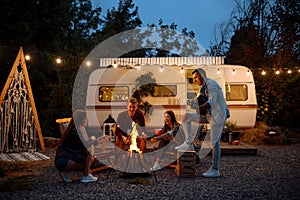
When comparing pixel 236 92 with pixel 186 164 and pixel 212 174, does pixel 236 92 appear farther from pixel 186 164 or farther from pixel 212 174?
pixel 186 164

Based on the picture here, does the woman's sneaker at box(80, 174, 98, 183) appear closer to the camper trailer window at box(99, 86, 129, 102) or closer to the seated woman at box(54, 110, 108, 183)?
the seated woman at box(54, 110, 108, 183)

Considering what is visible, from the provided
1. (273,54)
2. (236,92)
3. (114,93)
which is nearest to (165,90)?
(114,93)

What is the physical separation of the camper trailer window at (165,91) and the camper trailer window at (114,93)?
950mm

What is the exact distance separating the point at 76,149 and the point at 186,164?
5.68 feet

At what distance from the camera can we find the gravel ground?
4133 mm

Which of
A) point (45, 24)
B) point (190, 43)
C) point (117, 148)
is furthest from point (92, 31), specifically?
point (117, 148)

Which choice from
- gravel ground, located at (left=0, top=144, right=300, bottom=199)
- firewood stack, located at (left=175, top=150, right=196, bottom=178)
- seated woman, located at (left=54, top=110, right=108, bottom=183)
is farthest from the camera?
firewood stack, located at (left=175, top=150, right=196, bottom=178)

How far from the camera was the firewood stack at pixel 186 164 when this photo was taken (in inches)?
203

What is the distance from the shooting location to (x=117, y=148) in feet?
17.5

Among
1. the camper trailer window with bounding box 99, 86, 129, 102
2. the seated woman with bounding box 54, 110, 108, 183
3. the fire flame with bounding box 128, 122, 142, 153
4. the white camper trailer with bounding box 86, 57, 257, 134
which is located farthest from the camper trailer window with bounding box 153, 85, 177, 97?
the seated woman with bounding box 54, 110, 108, 183

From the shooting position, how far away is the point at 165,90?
10156 millimetres

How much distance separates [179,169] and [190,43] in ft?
46.7

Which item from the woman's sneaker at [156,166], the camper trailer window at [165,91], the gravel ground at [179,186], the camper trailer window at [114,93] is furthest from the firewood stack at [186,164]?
the camper trailer window at [114,93]

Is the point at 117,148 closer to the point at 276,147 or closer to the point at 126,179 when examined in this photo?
the point at 126,179
